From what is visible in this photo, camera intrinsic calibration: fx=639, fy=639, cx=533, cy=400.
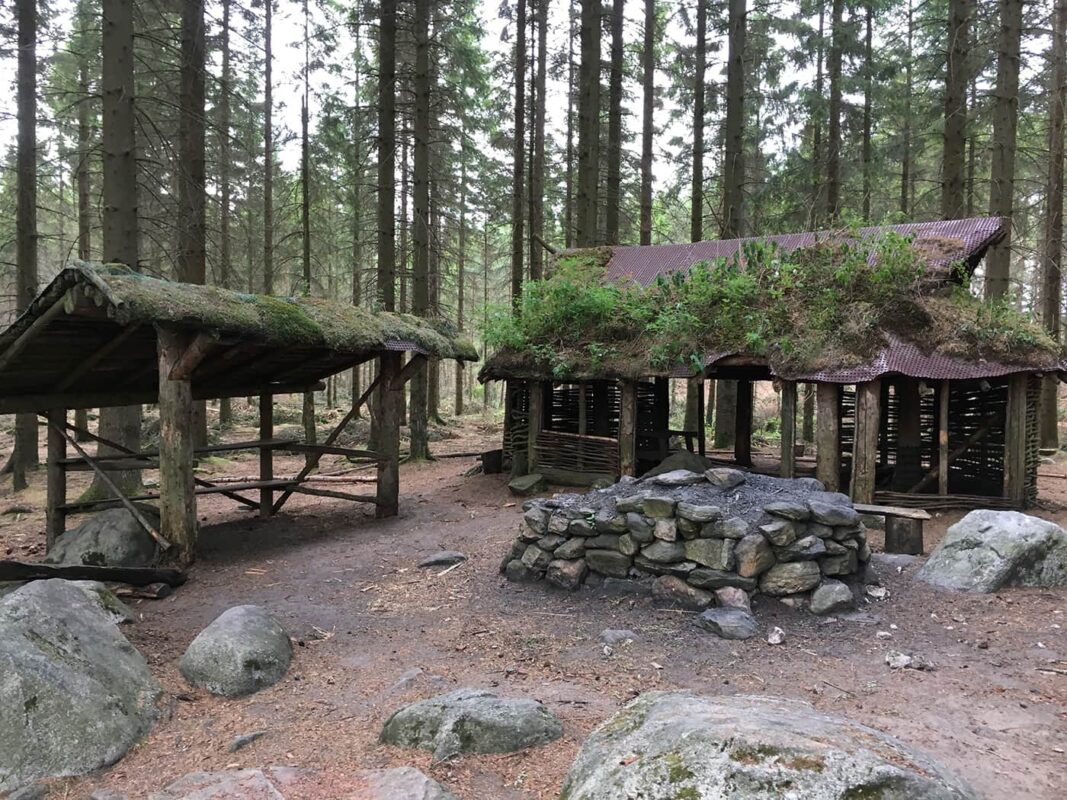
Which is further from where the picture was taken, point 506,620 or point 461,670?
point 506,620

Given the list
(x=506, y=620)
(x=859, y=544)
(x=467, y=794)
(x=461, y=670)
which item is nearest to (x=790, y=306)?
(x=859, y=544)

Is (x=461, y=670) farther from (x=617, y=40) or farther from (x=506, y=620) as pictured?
(x=617, y=40)

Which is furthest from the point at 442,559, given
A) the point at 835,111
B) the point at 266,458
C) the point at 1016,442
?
the point at 835,111

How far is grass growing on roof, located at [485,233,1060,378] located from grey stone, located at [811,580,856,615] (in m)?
4.83

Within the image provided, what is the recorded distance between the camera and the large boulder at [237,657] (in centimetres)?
436

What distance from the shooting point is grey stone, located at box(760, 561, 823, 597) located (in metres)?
5.54

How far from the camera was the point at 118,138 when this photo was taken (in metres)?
9.10

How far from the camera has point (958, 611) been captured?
217 inches

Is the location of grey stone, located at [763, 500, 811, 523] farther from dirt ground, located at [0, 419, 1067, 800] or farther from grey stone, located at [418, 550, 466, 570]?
grey stone, located at [418, 550, 466, 570]

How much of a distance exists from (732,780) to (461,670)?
2.76 metres

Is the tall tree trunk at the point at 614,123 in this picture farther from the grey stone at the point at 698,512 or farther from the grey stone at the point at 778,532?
the grey stone at the point at 778,532

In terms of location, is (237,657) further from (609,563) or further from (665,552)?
(665,552)

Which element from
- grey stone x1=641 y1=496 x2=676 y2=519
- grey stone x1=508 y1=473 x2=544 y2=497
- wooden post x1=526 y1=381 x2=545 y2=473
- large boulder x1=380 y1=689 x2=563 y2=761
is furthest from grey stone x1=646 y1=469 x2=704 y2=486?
wooden post x1=526 y1=381 x2=545 y2=473

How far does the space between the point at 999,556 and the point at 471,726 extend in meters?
5.42
